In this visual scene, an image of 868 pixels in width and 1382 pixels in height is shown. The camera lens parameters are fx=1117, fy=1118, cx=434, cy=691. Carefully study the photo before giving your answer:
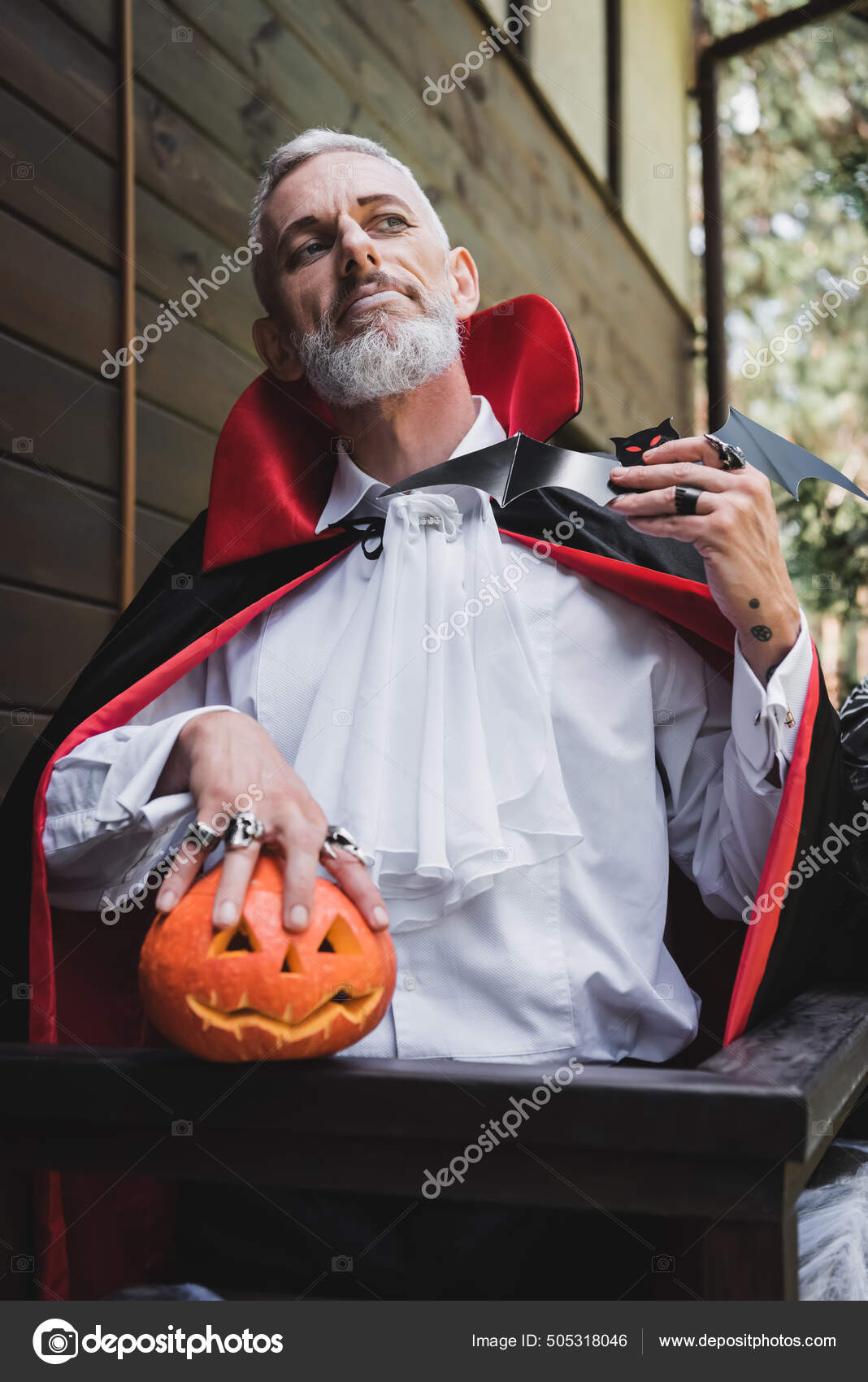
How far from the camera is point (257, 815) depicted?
117cm

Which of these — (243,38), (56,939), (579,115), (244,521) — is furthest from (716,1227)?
(579,115)

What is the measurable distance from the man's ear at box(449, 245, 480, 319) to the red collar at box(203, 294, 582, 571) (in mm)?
34

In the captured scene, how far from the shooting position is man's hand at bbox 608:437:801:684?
1376mm

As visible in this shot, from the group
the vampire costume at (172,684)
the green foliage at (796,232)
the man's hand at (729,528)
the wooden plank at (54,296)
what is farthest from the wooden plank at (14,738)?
the green foliage at (796,232)

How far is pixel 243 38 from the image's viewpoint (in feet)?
9.59

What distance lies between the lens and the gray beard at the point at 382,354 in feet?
5.97

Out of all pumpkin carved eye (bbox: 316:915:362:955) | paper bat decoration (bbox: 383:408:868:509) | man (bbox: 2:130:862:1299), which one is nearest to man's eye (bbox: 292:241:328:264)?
man (bbox: 2:130:862:1299)

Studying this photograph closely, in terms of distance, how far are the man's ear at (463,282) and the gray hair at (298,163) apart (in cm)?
6

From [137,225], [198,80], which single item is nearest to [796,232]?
[198,80]

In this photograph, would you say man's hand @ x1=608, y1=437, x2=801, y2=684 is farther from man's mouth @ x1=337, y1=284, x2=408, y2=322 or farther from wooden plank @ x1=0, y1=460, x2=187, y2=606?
wooden plank @ x1=0, y1=460, x2=187, y2=606

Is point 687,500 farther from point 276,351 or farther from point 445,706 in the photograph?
point 276,351

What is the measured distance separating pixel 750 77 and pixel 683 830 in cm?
858

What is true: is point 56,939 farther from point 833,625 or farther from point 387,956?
point 833,625
